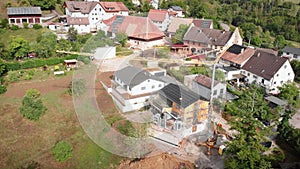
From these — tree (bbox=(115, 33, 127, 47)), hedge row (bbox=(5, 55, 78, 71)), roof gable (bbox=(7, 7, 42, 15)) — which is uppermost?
roof gable (bbox=(7, 7, 42, 15))

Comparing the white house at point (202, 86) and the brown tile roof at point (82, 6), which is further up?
the brown tile roof at point (82, 6)

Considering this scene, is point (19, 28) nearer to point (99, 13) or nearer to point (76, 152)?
point (99, 13)

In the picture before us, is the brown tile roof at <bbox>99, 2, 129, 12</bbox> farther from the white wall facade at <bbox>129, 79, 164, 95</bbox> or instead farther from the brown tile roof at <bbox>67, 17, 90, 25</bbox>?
the white wall facade at <bbox>129, 79, 164, 95</bbox>

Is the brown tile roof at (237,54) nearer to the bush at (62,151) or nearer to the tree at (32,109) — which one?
the tree at (32,109)

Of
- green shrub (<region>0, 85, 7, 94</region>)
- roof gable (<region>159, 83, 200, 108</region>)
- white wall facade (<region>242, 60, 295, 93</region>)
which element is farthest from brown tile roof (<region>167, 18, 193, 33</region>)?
roof gable (<region>159, 83, 200, 108</region>)

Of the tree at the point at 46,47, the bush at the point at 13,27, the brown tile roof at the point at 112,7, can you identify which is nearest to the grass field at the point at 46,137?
the tree at the point at 46,47
